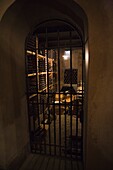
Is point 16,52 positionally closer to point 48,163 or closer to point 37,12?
point 37,12

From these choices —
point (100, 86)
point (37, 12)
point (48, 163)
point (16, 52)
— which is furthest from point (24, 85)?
point (48, 163)

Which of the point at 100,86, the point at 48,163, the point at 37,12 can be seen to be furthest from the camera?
the point at 48,163

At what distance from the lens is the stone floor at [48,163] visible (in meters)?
2.16

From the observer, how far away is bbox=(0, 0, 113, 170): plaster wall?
1371 millimetres

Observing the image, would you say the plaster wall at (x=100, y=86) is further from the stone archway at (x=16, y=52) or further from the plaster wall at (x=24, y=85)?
the stone archway at (x=16, y=52)

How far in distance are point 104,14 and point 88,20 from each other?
0.58 feet

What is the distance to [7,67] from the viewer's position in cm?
185

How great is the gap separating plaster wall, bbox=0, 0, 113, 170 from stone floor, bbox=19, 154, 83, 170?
0.91 feet

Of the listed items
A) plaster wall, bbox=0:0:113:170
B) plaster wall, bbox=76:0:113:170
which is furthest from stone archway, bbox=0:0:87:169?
plaster wall, bbox=76:0:113:170

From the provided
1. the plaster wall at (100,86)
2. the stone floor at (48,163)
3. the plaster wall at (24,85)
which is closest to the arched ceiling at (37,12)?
the plaster wall at (24,85)

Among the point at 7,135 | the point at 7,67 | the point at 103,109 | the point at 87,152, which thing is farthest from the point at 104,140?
the point at 7,67

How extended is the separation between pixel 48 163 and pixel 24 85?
1531 mm

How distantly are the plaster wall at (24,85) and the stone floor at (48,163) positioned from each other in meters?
0.28

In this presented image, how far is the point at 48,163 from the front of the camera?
226cm
